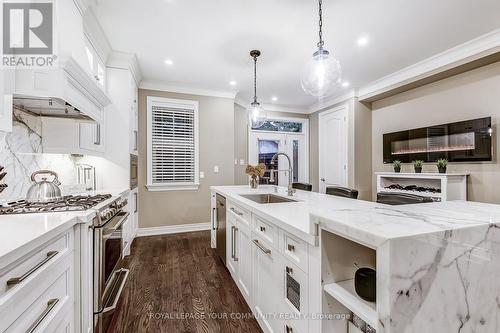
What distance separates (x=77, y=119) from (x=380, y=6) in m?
3.15

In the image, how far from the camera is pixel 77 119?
2250mm

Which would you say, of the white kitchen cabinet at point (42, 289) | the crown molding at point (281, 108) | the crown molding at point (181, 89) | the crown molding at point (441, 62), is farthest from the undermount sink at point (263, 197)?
the crown molding at point (281, 108)

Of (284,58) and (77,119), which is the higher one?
(284,58)

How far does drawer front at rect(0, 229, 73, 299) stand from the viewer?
2.64ft

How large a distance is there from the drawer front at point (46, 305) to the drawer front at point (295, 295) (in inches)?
43.5

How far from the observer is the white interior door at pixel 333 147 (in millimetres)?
5055

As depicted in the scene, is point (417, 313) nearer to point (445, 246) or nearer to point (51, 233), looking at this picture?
point (445, 246)

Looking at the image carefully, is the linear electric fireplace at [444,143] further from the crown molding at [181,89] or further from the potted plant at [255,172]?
the crown molding at [181,89]

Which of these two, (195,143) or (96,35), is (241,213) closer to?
(96,35)

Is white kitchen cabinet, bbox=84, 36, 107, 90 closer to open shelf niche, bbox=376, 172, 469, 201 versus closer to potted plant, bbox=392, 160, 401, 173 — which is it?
open shelf niche, bbox=376, 172, 469, 201

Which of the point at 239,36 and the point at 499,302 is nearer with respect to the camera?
the point at 499,302

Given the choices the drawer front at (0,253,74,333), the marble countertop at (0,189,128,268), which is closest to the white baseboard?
the marble countertop at (0,189,128,268)

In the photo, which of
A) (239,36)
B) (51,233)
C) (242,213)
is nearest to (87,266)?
(51,233)

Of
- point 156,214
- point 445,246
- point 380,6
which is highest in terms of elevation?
point 380,6
